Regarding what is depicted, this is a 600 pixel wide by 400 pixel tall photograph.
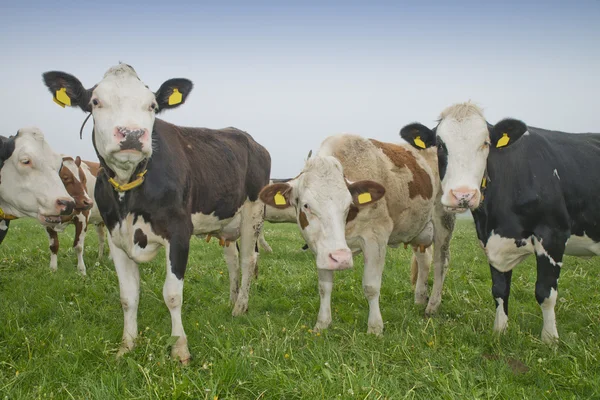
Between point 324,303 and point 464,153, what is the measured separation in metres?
2.62

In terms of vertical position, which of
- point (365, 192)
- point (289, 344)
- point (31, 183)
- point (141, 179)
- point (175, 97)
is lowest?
point (289, 344)

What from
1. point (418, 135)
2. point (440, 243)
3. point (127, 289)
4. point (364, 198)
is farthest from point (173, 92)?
point (440, 243)

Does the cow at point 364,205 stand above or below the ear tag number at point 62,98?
below

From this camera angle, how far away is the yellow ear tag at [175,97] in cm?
537

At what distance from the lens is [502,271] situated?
5.67 metres

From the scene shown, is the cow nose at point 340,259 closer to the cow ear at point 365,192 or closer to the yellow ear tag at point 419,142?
the cow ear at point 365,192

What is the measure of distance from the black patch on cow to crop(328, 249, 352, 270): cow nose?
207cm

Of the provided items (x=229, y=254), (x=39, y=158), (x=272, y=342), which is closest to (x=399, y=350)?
(x=272, y=342)

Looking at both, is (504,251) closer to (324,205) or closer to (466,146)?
(466,146)

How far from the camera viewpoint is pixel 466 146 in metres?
5.14

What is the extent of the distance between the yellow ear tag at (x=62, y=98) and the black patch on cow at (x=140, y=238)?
1.62 m

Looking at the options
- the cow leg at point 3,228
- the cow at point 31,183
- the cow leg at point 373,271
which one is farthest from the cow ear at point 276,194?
the cow leg at point 3,228

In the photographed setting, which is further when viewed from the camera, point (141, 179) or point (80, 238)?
point (80, 238)

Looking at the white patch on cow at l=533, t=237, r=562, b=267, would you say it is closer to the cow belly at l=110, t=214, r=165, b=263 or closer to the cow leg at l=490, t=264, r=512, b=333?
the cow leg at l=490, t=264, r=512, b=333
